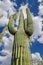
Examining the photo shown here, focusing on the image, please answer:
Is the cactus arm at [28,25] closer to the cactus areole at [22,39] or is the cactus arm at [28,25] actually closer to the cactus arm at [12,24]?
the cactus areole at [22,39]

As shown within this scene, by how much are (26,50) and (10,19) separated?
2.23 meters

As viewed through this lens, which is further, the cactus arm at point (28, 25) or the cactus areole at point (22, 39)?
the cactus arm at point (28, 25)

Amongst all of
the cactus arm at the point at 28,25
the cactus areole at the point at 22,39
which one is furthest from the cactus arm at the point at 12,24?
the cactus arm at the point at 28,25

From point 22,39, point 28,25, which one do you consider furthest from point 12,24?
point 22,39

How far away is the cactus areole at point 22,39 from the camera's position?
40.7 feet

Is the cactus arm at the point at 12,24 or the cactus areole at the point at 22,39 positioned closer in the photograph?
the cactus areole at the point at 22,39

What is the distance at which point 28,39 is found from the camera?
1291 cm

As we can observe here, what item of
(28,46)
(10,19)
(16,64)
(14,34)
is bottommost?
(16,64)

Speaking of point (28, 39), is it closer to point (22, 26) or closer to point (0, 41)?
point (22, 26)

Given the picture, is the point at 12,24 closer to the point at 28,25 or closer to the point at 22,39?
the point at 28,25

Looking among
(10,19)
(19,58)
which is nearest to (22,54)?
(19,58)

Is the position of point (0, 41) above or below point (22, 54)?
above

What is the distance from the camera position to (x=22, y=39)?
1276 centimetres

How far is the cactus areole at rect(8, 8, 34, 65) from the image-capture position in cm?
1240
